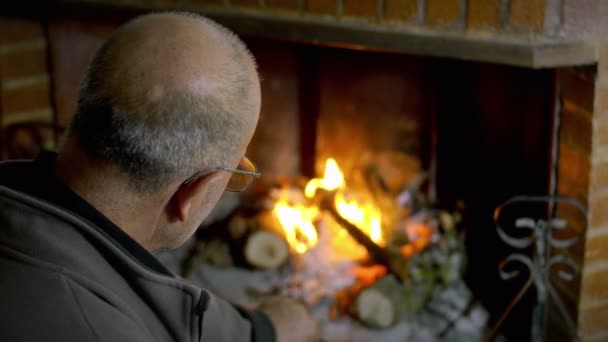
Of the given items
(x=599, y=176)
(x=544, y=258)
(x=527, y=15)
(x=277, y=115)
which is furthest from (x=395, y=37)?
(x=277, y=115)

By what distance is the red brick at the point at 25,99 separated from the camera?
116 inches

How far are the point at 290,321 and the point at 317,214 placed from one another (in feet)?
3.71

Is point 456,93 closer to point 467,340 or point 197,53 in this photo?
point 467,340

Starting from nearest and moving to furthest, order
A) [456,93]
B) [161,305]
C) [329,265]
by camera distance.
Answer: [161,305], [456,93], [329,265]

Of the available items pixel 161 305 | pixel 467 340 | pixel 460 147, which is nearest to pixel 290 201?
pixel 460 147

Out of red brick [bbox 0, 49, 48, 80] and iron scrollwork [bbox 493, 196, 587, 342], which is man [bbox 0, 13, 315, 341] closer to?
iron scrollwork [bbox 493, 196, 587, 342]

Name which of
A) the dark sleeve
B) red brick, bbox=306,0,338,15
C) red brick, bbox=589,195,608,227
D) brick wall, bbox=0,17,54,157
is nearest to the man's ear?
the dark sleeve

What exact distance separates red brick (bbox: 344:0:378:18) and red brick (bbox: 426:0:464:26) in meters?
0.16

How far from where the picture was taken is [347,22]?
2.15 meters

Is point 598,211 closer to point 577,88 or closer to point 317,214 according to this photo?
point 577,88

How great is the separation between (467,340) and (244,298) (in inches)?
28.6

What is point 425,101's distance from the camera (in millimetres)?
2672

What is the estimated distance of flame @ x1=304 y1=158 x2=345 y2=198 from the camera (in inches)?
111

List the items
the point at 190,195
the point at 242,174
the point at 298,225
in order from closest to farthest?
the point at 190,195
the point at 242,174
the point at 298,225
